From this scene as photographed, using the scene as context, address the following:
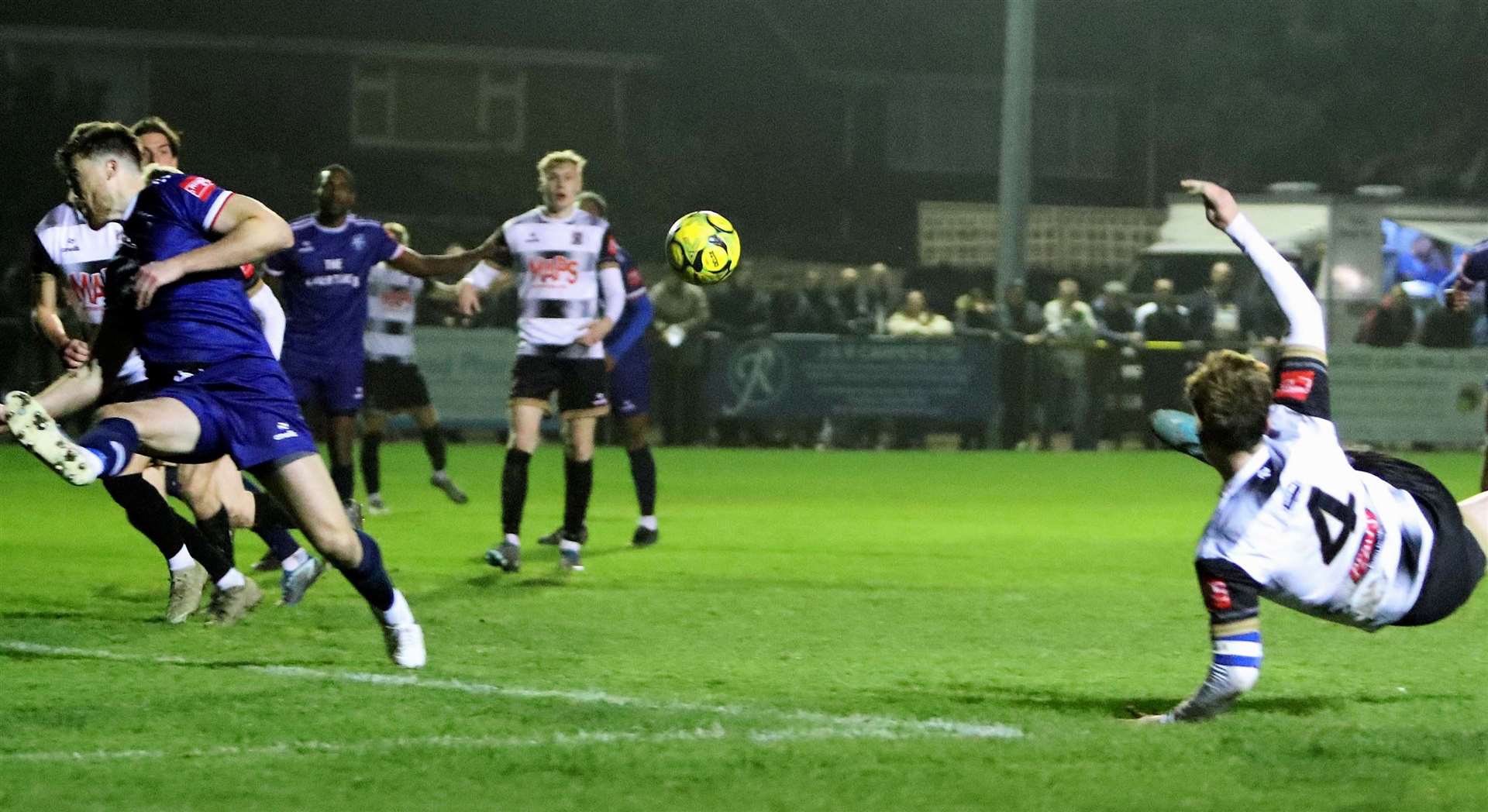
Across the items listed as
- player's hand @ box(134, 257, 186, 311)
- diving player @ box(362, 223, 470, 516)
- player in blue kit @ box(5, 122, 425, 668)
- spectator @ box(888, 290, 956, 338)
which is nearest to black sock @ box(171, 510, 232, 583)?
player in blue kit @ box(5, 122, 425, 668)

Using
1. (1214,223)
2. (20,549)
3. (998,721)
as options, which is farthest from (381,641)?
(20,549)

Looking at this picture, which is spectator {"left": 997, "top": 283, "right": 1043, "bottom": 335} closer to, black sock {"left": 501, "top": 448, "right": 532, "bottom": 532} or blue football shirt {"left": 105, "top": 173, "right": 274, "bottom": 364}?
black sock {"left": 501, "top": 448, "right": 532, "bottom": 532}

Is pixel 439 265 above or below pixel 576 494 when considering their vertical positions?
above

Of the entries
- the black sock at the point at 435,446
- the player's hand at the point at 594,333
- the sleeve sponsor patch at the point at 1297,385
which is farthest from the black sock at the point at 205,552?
the black sock at the point at 435,446

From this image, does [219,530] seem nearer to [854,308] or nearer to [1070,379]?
[1070,379]

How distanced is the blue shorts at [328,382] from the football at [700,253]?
2.93 metres

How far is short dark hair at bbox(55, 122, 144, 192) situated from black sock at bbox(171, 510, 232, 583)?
6.26 feet

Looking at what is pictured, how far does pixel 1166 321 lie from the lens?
2475 cm

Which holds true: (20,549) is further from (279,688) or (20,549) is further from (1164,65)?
(1164,65)

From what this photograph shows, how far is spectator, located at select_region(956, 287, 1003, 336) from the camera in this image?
24.1 metres

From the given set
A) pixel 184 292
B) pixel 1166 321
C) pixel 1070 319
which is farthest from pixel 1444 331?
pixel 184 292

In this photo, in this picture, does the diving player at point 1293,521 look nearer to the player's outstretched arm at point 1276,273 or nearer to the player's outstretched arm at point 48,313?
the player's outstretched arm at point 1276,273

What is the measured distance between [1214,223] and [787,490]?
10226 millimetres

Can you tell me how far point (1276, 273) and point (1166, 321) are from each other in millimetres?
18309
